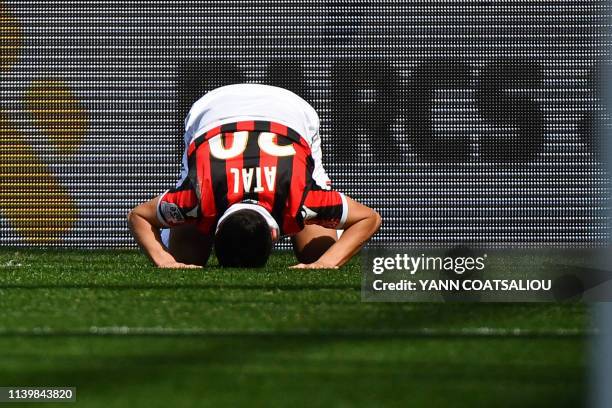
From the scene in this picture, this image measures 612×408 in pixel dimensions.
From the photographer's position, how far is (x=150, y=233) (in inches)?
123

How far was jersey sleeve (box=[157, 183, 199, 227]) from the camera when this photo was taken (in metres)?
2.91

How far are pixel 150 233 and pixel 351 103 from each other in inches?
88.6

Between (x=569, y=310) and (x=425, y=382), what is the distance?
2.43 ft

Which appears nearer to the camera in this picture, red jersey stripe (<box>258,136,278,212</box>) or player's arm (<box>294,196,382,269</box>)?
red jersey stripe (<box>258,136,278,212</box>)

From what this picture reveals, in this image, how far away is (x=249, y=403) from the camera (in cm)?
113

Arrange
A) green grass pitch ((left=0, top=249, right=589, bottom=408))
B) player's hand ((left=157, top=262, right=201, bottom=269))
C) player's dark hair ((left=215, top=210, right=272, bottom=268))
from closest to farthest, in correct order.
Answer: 1. green grass pitch ((left=0, top=249, right=589, bottom=408))
2. player's dark hair ((left=215, top=210, right=272, bottom=268))
3. player's hand ((left=157, top=262, right=201, bottom=269))

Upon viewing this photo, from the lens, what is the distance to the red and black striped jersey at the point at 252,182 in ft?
9.33

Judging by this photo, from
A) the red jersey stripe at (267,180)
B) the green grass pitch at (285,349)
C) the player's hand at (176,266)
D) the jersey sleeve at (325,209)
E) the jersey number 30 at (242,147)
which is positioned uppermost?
the jersey number 30 at (242,147)

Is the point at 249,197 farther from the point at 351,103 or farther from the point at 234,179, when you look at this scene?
the point at 351,103

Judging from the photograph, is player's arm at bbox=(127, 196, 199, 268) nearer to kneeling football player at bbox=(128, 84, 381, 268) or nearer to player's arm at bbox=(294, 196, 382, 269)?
kneeling football player at bbox=(128, 84, 381, 268)

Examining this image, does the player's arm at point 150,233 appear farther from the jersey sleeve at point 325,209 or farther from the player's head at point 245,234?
the jersey sleeve at point 325,209

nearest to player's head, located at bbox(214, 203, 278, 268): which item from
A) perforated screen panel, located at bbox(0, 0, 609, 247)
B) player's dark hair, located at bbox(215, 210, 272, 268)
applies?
player's dark hair, located at bbox(215, 210, 272, 268)

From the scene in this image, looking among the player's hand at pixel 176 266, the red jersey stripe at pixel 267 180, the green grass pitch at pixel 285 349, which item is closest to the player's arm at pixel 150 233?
the player's hand at pixel 176 266

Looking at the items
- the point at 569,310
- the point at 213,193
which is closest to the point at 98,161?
the point at 213,193
